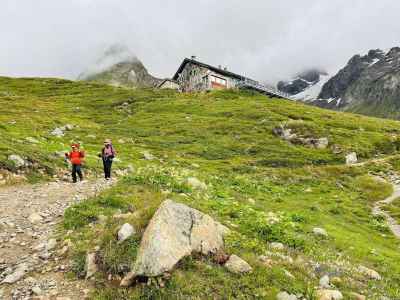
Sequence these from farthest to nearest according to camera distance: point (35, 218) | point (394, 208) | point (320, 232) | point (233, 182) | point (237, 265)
Answer: 1. point (233, 182)
2. point (394, 208)
3. point (320, 232)
4. point (35, 218)
5. point (237, 265)

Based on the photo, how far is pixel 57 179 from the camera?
25000 mm

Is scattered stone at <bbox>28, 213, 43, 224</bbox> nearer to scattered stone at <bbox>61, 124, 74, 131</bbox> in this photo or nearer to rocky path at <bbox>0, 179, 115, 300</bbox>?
rocky path at <bbox>0, 179, 115, 300</bbox>

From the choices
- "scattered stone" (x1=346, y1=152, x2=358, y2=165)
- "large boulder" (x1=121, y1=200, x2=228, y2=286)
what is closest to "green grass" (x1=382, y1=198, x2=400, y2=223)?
"scattered stone" (x1=346, y1=152, x2=358, y2=165)

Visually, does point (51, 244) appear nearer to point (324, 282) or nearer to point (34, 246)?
point (34, 246)

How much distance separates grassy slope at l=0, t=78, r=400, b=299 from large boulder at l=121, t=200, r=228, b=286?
1.30ft

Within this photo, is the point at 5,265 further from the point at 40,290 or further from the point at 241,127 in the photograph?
the point at 241,127

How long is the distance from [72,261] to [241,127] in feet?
186

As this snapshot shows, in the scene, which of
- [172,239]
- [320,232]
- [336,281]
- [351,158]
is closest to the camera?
[172,239]

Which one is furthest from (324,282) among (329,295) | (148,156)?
(148,156)

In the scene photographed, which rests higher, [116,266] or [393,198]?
[116,266]

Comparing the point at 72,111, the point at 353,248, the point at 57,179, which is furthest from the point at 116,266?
the point at 72,111

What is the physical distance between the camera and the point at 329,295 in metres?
10.4

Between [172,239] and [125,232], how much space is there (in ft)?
5.60

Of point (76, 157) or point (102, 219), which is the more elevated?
point (76, 157)
